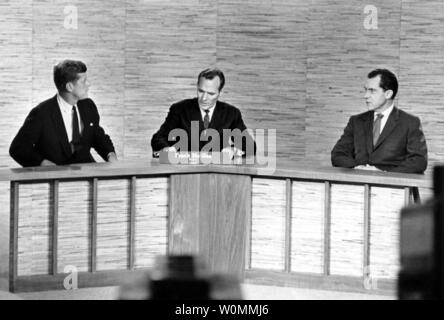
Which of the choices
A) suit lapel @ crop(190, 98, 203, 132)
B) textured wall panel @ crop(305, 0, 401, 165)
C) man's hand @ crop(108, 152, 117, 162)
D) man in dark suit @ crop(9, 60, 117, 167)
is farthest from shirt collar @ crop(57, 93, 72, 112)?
textured wall panel @ crop(305, 0, 401, 165)

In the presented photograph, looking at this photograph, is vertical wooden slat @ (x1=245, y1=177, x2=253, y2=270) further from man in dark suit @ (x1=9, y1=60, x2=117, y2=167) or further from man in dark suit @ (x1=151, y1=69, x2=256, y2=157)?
man in dark suit @ (x1=9, y1=60, x2=117, y2=167)

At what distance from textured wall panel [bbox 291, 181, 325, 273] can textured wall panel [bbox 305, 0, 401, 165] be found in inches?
115

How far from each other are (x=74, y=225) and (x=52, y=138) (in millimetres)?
1025

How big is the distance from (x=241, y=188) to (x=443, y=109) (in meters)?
3.31

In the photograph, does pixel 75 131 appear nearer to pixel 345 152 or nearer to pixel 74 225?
pixel 74 225

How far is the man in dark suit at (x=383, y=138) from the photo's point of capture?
6.09 metres

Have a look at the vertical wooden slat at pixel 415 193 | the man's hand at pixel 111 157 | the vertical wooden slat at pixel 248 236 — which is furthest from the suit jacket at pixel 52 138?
the vertical wooden slat at pixel 415 193

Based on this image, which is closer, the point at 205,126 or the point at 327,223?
the point at 327,223

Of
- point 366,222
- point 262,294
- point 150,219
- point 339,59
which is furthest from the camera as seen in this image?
point 339,59

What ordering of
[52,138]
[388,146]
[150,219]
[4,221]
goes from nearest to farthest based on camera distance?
[150,219] < [388,146] < [52,138] < [4,221]

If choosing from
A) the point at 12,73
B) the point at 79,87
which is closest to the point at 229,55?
the point at 12,73

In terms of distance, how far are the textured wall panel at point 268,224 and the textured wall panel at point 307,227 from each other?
0.08 m

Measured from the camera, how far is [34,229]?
209 inches

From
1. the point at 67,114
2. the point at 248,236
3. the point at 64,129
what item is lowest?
the point at 248,236
